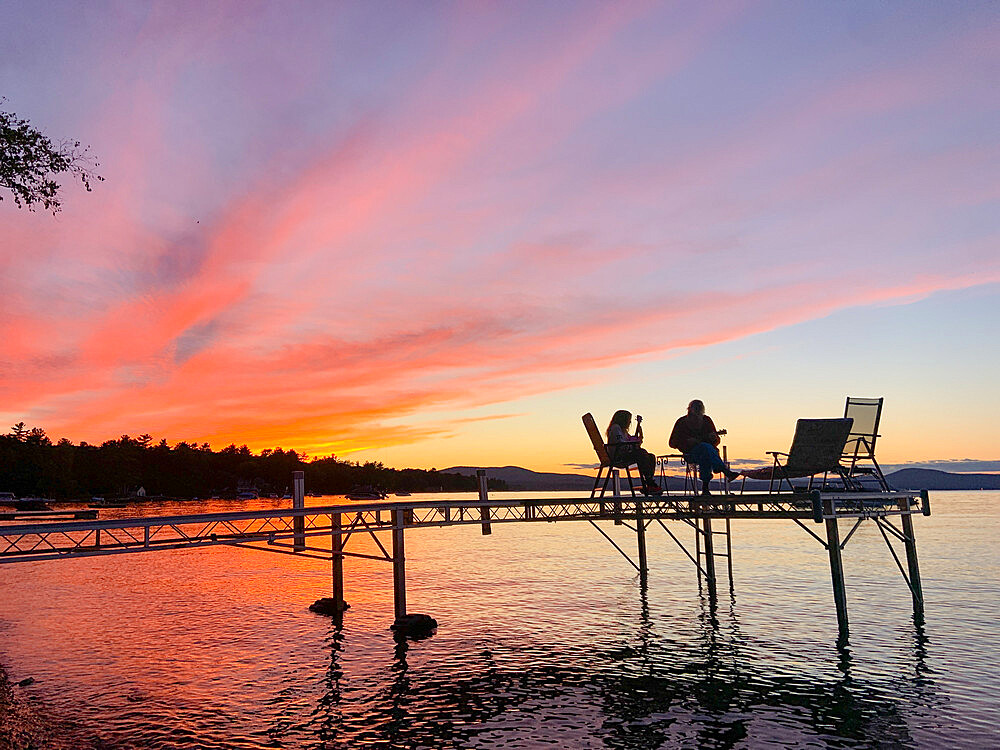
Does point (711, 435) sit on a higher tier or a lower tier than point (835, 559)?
higher

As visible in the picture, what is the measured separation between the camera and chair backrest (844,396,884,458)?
63.0 feet

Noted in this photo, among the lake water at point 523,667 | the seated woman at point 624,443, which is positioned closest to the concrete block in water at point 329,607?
the lake water at point 523,667

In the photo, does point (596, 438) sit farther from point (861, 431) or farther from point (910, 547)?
→ point (910, 547)

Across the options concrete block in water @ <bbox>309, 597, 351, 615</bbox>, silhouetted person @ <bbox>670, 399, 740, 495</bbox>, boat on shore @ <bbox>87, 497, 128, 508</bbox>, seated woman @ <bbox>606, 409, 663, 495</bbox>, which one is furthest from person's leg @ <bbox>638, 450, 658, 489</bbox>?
boat on shore @ <bbox>87, 497, 128, 508</bbox>

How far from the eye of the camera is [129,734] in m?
13.8

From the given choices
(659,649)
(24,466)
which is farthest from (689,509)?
(24,466)

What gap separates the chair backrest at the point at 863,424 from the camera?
19.2 metres

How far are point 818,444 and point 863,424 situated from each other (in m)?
1.48

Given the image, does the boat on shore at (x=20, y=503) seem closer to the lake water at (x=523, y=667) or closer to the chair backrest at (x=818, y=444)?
the lake water at (x=523, y=667)

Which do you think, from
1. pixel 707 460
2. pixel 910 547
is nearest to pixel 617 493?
pixel 707 460

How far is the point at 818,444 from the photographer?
19.1m

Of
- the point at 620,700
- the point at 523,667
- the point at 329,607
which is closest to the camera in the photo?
the point at 620,700

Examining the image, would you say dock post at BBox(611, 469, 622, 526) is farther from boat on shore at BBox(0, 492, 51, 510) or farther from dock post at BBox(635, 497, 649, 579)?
boat on shore at BBox(0, 492, 51, 510)

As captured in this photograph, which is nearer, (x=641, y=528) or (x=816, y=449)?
(x=816, y=449)
